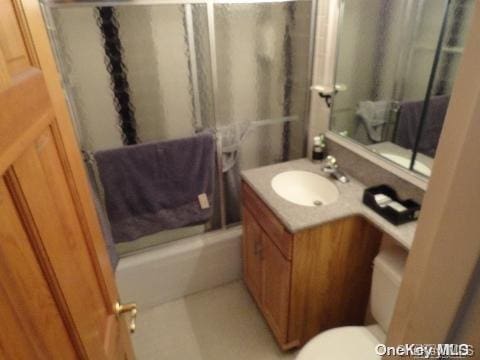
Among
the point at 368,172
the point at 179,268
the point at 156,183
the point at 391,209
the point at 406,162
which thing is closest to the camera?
the point at 391,209

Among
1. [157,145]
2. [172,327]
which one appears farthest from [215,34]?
[172,327]

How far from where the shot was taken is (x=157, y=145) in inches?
64.9

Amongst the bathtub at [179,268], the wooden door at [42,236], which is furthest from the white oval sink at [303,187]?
the wooden door at [42,236]

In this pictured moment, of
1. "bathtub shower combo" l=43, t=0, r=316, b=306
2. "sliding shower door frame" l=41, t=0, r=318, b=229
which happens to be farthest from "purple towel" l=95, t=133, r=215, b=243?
"sliding shower door frame" l=41, t=0, r=318, b=229

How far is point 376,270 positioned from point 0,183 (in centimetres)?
135

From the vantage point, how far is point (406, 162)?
4.63 feet

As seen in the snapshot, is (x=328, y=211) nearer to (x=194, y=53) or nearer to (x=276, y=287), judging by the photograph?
(x=276, y=287)

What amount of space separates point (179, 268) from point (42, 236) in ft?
5.19

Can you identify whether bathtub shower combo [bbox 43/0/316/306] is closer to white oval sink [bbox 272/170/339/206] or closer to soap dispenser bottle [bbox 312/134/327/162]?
soap dispenser bottle [bbox 312/134/327/162]

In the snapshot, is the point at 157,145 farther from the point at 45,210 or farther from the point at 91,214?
the point at 45,210

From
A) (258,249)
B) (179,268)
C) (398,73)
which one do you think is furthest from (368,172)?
(179,268)

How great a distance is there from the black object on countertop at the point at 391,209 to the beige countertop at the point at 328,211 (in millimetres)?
18

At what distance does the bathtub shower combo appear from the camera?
1.48 m

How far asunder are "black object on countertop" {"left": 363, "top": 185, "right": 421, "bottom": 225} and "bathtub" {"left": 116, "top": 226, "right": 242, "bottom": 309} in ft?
2.99
